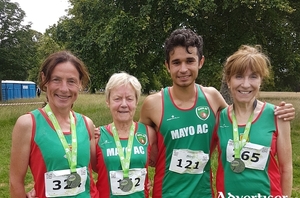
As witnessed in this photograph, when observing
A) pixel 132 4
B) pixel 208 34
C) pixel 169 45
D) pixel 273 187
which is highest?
pixel 132 4

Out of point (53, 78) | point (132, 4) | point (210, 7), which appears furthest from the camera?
point (132, 4)

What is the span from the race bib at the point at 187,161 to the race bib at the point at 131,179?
32 cm

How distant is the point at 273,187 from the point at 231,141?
1.51ft

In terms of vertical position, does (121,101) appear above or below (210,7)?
below

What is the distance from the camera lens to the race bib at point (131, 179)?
2549 millimetres

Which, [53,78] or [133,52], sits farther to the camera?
[133,52]

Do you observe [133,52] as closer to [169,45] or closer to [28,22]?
[169,45]

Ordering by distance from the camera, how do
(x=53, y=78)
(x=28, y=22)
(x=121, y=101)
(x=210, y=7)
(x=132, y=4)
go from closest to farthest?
(x=53, y=78), (x=121, y=101), (x=210, y=7), (x=132, y=4), (x=28, y=22)

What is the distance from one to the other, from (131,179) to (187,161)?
50cm

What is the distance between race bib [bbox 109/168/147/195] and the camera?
2549mm

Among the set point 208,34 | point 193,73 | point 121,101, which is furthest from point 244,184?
point 208,34

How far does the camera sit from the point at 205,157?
→ 9.22 ft

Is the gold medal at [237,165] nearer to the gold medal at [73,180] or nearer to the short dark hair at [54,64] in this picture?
the gold medal at [73,180]

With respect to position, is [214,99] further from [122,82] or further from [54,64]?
[54,64]
